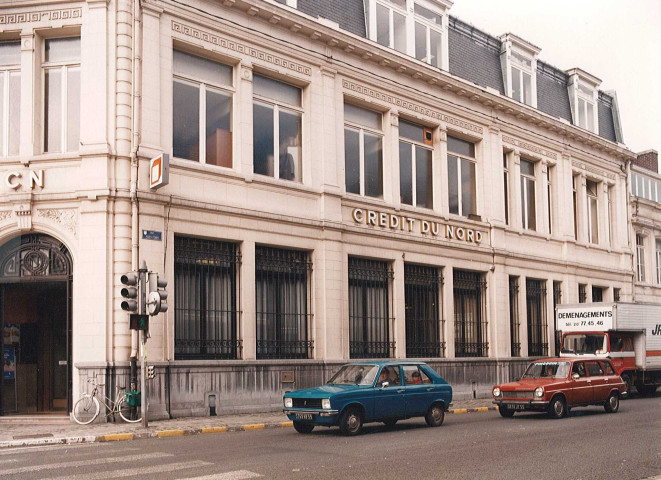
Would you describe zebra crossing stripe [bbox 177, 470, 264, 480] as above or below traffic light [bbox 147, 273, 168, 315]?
below

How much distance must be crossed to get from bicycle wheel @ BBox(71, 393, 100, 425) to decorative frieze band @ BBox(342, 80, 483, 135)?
40.4 ft

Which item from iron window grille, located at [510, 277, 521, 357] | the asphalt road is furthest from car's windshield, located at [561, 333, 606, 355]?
the asphalt road

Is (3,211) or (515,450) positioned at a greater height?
(3,211)

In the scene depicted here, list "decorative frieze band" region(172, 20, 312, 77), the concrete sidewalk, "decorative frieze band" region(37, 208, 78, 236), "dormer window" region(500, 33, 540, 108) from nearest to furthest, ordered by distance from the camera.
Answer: the concrete sidewalk < "decorative frieze band" region(37, 208, 78, 236) < "decorative frieze band" region(172, 20, 312, 77) < "dormer window" region(500, 33, 540, 108)

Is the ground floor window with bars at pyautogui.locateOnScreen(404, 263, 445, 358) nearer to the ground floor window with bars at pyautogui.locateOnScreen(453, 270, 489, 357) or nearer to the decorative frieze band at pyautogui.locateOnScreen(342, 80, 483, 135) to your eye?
the ground floor window with bars at pyautogui.locateOnScreen(453, 270, 489, 357)

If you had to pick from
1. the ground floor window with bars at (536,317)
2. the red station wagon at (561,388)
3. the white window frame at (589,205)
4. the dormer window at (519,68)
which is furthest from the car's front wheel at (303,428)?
the white window frame at (589,205)

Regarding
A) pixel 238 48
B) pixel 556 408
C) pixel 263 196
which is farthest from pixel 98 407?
pixel 556 408

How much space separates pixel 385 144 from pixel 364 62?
2743 millimetres

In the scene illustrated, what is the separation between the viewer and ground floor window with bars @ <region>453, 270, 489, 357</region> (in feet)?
93.8

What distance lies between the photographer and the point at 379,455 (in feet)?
41.5

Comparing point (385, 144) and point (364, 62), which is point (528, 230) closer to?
point (385, 144)

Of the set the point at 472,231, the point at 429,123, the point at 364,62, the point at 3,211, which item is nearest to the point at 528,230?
the point at 472,231

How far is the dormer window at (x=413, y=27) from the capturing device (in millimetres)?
26703

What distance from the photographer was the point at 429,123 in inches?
1110
